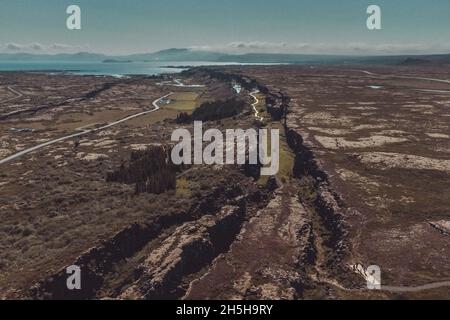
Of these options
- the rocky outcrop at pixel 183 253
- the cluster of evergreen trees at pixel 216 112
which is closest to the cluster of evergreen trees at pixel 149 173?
the rocky outcrop at pixel 183 253

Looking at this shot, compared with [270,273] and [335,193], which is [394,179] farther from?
[270,273]

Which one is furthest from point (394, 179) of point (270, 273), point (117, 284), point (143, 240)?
point (117, 284)

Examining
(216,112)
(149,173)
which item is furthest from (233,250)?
(216,112)

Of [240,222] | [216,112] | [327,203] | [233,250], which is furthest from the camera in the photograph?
[216,112]

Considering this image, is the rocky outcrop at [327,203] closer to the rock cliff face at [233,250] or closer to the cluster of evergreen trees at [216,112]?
the rock cliff face at [233,250]

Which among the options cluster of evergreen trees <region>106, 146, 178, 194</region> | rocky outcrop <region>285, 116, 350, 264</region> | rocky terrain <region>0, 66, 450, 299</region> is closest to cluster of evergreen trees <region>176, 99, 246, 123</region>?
rocky terrain <region>0, 66, 450, 299</region>

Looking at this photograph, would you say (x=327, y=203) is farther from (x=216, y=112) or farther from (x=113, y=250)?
(x=216, y=112)

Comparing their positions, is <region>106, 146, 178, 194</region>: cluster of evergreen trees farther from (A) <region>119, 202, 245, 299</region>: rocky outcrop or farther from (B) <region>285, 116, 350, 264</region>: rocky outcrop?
(B) <region>285, 116, 350, 264</region>: rocky outcrop
